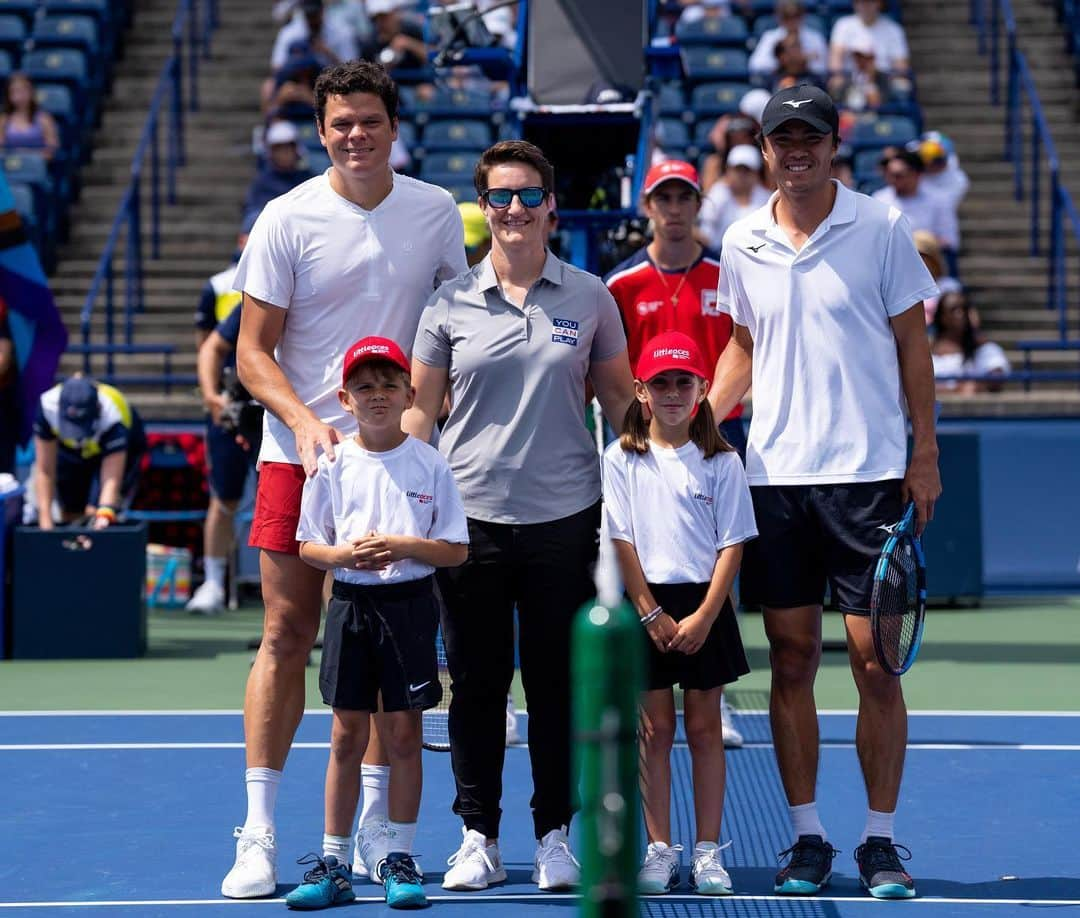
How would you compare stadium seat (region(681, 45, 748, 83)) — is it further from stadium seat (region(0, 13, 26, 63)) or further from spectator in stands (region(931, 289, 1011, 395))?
stadium seat (region(0, 13, 26, 63))

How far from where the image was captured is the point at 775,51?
17.0 m

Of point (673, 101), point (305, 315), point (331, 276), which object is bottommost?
point (305, 315)

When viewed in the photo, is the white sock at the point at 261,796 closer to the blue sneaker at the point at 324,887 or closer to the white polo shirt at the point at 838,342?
the blue sneaker at the point at 324,887

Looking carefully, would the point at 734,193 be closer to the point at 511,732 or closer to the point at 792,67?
the point at 792,67

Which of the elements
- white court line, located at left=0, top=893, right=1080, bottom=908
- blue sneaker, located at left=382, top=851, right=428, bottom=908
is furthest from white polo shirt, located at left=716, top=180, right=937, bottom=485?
blue sneaker, located at left=382, top=851, right=428, bottom=908

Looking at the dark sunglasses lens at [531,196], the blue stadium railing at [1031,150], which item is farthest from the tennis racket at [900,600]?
the blue stadium railing at [1031,150]

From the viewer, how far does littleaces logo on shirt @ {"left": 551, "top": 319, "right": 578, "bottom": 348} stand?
560cm

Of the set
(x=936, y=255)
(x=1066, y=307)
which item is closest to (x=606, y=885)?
(x=936, y=255)

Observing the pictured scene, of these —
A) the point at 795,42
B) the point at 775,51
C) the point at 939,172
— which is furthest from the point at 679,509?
the point at 775,51

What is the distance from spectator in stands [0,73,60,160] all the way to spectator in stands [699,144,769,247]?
19.6 ft

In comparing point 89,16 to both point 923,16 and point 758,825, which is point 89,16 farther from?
point 758,825

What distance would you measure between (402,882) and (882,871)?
1.37 m

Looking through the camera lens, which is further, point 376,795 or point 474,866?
point 376,795

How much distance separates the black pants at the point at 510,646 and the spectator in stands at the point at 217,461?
5545 mm
